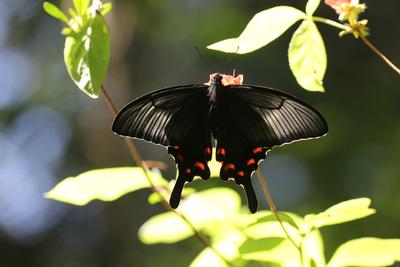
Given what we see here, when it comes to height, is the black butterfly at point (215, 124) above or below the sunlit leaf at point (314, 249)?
above

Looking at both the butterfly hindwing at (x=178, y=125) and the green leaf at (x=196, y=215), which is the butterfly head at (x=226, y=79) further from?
the green leaf at (x=196, y=215)

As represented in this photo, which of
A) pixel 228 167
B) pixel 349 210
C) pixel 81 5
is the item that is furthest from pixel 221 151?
pixel 81 5

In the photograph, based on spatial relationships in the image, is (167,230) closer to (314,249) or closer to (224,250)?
(224,250)

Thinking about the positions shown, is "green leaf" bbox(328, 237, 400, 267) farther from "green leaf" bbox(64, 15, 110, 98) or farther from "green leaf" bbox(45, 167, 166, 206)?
"green leaf" bbox(64, 15, 110, 98)

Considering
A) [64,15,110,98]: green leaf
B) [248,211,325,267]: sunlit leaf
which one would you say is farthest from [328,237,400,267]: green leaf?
[64,15,110,98]: green leaf

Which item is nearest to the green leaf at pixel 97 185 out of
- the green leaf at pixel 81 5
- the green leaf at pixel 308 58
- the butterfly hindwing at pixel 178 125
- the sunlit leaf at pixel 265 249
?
the butterfly hindwing at pixel 178 125

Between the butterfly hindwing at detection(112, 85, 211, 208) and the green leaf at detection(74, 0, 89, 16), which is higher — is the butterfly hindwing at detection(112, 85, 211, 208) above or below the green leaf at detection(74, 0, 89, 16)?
below

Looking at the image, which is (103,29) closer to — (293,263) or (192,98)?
(192,98)

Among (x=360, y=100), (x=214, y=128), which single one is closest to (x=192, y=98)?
(x=214, y=128)
